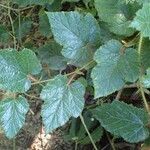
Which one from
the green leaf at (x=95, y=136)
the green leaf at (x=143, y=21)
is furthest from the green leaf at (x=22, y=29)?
the green leaf at (x=143, y=21)

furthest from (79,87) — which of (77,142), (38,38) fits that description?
(38,38)

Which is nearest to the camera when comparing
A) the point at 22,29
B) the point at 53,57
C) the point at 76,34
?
the point at 76,34

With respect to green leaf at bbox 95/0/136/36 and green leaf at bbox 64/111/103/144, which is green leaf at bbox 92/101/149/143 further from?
green leaf at bbox 64/111/103/144

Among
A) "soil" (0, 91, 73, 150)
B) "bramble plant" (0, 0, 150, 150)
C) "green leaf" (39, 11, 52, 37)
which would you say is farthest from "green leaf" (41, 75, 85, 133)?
"soil" (0, 91, 73, 150)

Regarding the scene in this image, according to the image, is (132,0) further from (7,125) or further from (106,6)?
(7,125)

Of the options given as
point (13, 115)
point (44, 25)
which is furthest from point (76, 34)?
point (44, 25)

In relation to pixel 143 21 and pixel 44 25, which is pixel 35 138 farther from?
pixel 143 21
